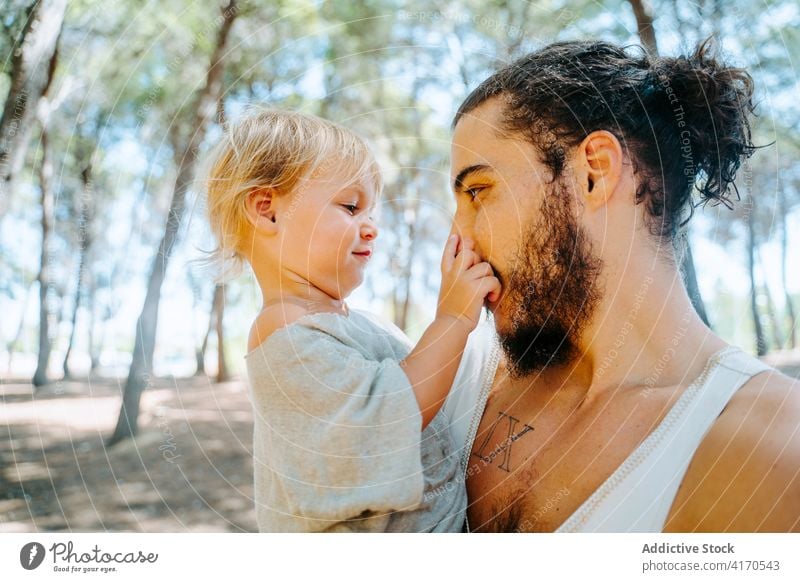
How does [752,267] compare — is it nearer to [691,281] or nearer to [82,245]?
[691,281]

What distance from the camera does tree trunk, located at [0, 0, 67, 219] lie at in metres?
1.35

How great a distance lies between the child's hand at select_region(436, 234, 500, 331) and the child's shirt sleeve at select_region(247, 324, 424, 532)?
108mm

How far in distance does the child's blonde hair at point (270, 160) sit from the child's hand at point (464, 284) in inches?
6.5

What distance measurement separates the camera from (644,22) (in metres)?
1.26

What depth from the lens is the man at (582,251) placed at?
2.71 ft

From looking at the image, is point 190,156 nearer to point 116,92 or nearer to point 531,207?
point 116,92

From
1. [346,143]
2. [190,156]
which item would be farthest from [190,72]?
[346,143]

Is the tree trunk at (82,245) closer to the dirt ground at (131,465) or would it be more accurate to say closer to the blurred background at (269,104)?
the blurred background at (269,104)

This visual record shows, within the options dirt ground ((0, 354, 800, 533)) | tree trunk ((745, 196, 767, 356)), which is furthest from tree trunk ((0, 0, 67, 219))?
tree trunk ((745, 196, 767, 356))

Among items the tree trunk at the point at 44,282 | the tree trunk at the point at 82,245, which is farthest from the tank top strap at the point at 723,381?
the tree trunk at the point at 44,282
